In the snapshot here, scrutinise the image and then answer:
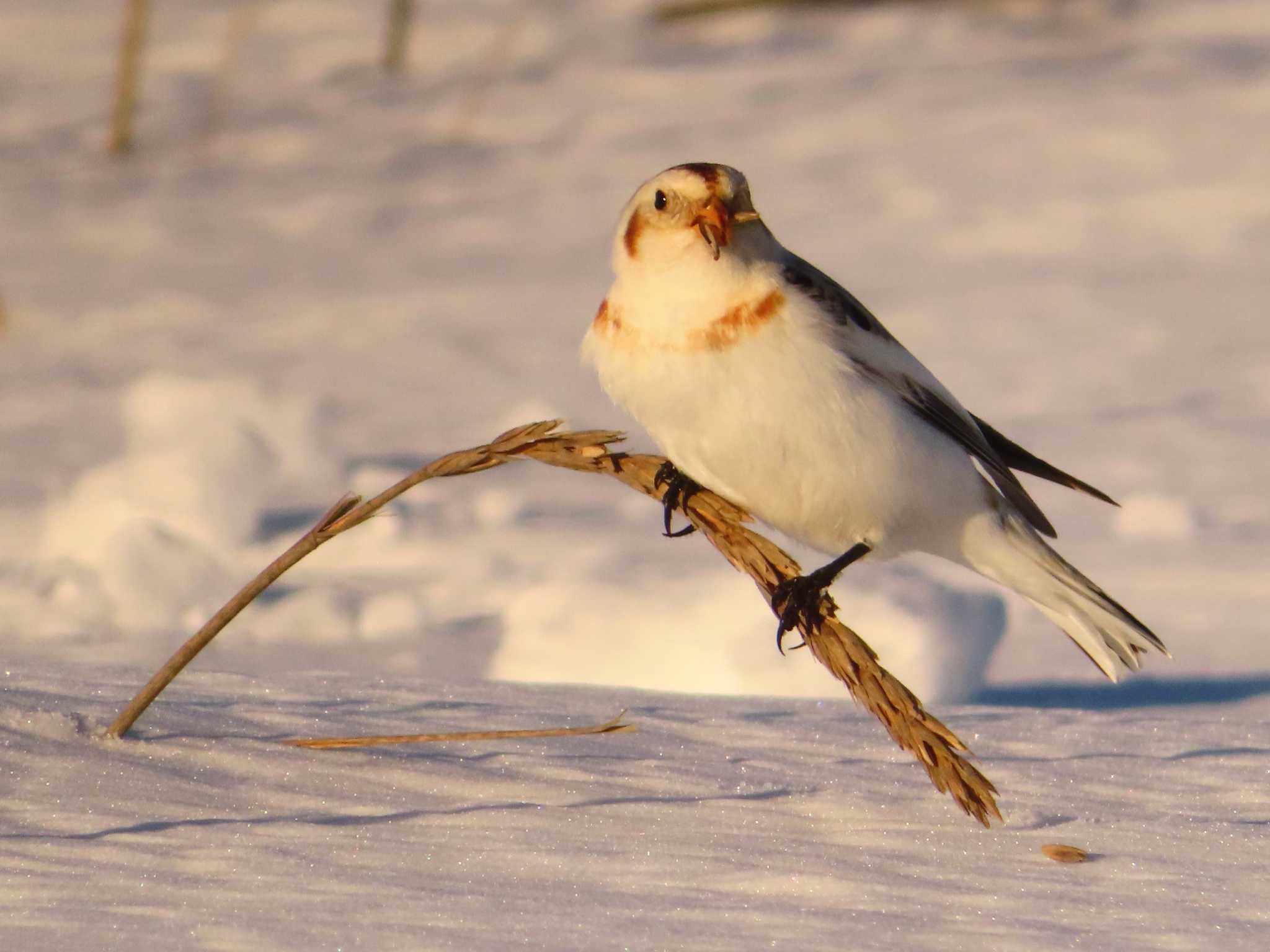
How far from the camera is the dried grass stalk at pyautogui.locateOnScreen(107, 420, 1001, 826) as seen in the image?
2.42 meters

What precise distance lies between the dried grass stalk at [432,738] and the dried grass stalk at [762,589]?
0.83ft

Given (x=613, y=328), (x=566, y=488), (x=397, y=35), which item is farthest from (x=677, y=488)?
(x=397, y=35)

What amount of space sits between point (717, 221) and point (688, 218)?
0.06 m

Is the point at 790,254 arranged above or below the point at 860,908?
above

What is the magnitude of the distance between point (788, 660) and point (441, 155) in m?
Result: 6.02

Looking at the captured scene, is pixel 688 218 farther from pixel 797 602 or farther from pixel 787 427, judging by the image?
pixel 797 602

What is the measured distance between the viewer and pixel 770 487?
2.77 meters

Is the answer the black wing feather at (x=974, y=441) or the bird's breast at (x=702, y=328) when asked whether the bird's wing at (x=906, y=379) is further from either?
the bird's breast at (x=702, y=328)

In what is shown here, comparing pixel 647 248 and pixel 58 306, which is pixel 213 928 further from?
pixel 58 306

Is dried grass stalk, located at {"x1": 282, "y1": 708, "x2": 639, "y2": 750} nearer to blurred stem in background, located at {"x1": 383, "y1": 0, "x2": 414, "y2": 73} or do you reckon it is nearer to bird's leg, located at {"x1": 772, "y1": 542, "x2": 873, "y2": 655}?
bird's leg, located at {"x1": 772, "y1": 542, "x2": 873, "y2": 655}

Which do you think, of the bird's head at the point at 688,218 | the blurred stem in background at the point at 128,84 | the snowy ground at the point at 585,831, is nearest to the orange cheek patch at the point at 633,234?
the bird's head at the point at 688,218

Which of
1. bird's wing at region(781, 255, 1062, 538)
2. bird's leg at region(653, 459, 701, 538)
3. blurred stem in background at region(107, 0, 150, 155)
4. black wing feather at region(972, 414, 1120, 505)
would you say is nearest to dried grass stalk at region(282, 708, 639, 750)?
bird's leg at region(653, 459, 701, 538)

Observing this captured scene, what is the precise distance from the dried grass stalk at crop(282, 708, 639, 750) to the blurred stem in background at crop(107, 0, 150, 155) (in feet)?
21.2

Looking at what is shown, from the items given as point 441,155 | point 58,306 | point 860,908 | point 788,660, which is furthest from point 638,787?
point 441,155
